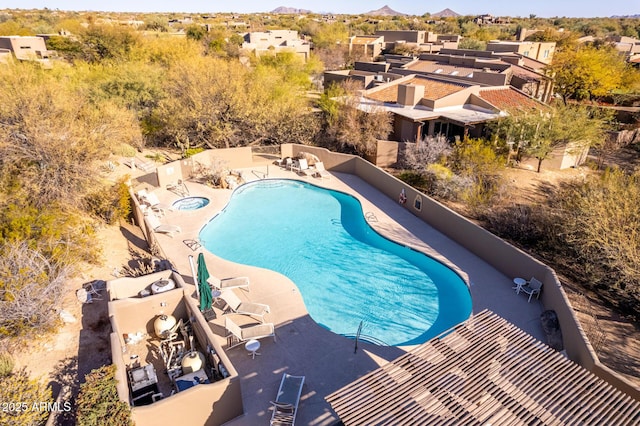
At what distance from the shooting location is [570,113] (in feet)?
72.6

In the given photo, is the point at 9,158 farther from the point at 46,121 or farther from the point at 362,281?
the point at 362,281

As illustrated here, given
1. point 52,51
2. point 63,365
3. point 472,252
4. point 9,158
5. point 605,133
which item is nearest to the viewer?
point 63,365

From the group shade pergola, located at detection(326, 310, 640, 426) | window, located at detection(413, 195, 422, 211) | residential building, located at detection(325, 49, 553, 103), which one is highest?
residential building, located at detection(325, 49, 553, 103)

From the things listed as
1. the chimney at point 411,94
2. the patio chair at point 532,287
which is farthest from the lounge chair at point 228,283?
the chimney at point 411,94

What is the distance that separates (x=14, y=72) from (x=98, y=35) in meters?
23.7

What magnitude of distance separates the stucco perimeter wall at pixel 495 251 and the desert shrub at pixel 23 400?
11902 millimetres

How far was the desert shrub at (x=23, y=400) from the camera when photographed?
7316 mm

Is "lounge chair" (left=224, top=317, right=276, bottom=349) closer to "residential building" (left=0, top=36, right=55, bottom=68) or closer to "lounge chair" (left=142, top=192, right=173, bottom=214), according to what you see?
"lounge chair" (left=142, top=192, right=173, bottom=214)

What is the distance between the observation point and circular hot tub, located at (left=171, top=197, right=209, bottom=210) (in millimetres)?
18781

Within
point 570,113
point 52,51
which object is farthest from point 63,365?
point 52,51

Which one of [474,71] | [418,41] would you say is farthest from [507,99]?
[418,41]

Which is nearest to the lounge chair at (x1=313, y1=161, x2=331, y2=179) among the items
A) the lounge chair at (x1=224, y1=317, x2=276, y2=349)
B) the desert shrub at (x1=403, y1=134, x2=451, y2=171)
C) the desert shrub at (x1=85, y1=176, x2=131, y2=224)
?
the desert shrub at (x1=403, y1=134, x2=451, y2=171)

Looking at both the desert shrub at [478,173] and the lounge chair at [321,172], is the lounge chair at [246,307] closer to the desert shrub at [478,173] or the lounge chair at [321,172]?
the desert shrub at [478,173]

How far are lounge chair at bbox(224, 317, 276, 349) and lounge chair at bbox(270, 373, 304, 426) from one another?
158 cm
